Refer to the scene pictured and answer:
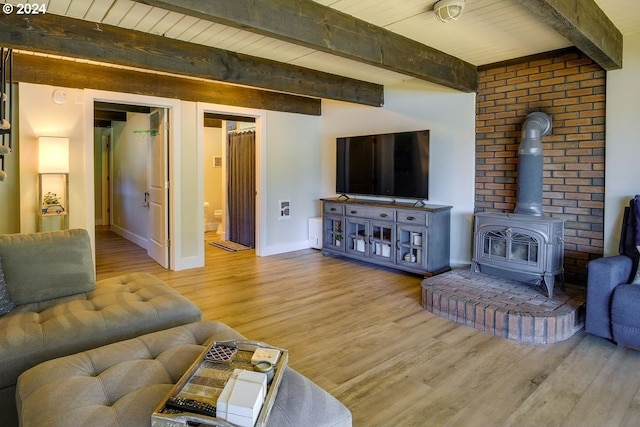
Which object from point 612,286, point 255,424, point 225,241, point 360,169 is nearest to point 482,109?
point 360,169

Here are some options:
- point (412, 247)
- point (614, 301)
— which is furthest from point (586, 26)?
point (412, 247)

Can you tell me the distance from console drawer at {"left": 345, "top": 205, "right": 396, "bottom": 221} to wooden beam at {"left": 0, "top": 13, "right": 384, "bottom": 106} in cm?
151

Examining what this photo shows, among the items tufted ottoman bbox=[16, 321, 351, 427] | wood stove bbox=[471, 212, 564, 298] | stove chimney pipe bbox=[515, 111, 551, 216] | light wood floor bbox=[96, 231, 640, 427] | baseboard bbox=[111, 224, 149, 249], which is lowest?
light wood floor bbox=[96, 231, 640, 427]

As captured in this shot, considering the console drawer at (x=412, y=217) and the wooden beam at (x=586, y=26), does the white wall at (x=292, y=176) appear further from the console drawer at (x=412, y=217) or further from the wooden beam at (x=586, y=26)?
the wooden beam at (x=586, y=26)

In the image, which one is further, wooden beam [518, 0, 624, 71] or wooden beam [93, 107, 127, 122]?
wooden beam [93, 107, 127, 122]

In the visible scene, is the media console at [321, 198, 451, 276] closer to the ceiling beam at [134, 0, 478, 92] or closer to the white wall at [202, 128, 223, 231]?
the ceiling beam at [134, 0, 478, 92]

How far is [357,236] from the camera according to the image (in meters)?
5.35

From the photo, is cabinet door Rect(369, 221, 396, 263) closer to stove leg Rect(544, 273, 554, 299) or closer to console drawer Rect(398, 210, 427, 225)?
console drawer Rect(398, 210, 427, 225)

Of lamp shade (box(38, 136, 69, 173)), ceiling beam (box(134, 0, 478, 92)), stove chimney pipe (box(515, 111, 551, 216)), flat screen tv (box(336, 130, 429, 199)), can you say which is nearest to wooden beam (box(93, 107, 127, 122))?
lamp shade (box(38, 136, 69, 173))


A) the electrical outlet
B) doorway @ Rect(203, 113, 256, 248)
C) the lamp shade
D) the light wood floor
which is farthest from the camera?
doorway @ Rect(203, 113, 256, 248)

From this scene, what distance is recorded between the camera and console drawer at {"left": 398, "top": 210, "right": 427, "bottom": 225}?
4.55 meters

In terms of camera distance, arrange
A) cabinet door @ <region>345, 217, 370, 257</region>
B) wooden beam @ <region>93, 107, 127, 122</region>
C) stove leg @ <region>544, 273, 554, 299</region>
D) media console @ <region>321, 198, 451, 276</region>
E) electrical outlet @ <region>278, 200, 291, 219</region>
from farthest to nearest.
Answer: wooden beam @ <region>93, 107, 127, 122</region> < electrical outlet @ <region>278, 200, 291, 219</region> < cabinet door @ <region>345, 217, 370, 257</region> < media console @ <region>321, 198, 451, 276</region> < stove leg @ <region>544, 273, 554, 299</region>

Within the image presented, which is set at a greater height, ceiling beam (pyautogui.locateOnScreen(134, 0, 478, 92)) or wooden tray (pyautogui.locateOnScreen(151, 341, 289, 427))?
ceiling beam (pyautogui.locateOnScreen(134, 0, 478, 92))

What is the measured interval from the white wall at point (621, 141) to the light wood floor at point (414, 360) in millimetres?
1237
